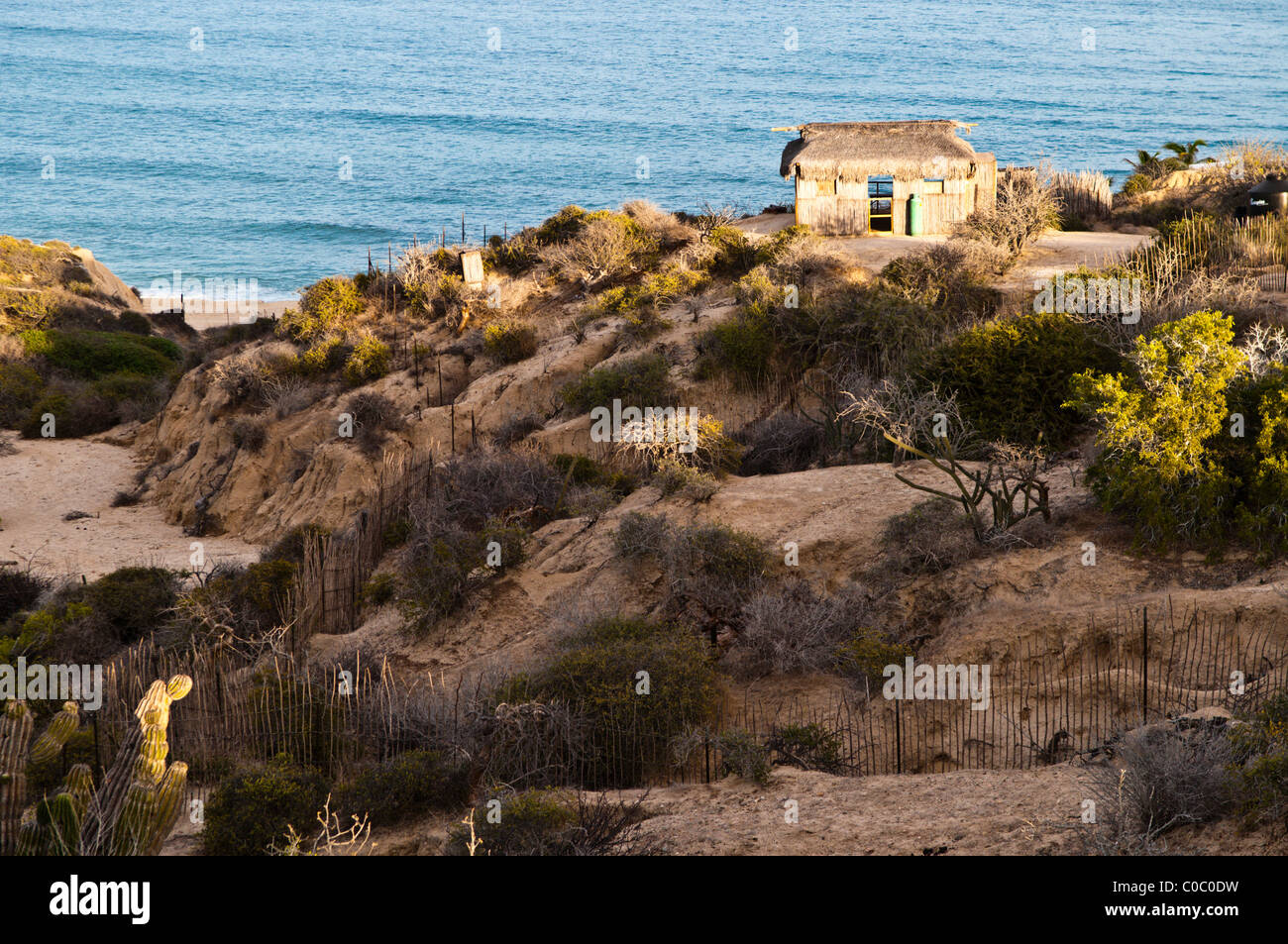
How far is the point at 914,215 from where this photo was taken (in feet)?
84.6

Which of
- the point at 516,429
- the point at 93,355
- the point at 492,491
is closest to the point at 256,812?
the point at 492,491

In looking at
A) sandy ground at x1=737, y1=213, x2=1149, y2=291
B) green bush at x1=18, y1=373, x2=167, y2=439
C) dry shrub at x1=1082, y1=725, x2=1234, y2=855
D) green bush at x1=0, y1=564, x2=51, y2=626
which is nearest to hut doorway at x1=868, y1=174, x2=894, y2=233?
sandy ground at x1=737, y1=213, x2=1149, y2=291

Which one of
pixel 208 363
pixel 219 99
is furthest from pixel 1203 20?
pixel 208 363

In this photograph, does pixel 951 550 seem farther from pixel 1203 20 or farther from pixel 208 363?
pixel 1203 20

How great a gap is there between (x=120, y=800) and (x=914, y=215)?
72.0ft

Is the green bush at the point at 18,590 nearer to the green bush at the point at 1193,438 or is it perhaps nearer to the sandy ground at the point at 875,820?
the sandy ground at the point at 875,820

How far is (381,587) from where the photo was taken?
14.2 m

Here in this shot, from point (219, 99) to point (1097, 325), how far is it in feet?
283

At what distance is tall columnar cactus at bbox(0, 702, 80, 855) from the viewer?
7.38m

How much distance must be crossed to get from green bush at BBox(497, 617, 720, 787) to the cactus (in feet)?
10.9

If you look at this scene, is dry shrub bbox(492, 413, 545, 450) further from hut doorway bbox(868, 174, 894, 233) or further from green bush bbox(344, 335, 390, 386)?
hut doorway bbox(868, 174, 894, 233)

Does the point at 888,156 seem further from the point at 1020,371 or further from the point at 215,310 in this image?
the point at 215,310

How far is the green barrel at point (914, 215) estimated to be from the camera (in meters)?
25.7

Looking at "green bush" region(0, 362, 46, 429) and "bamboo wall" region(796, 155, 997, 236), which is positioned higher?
"bamboo wall" region(796, 155, 997, 236)
